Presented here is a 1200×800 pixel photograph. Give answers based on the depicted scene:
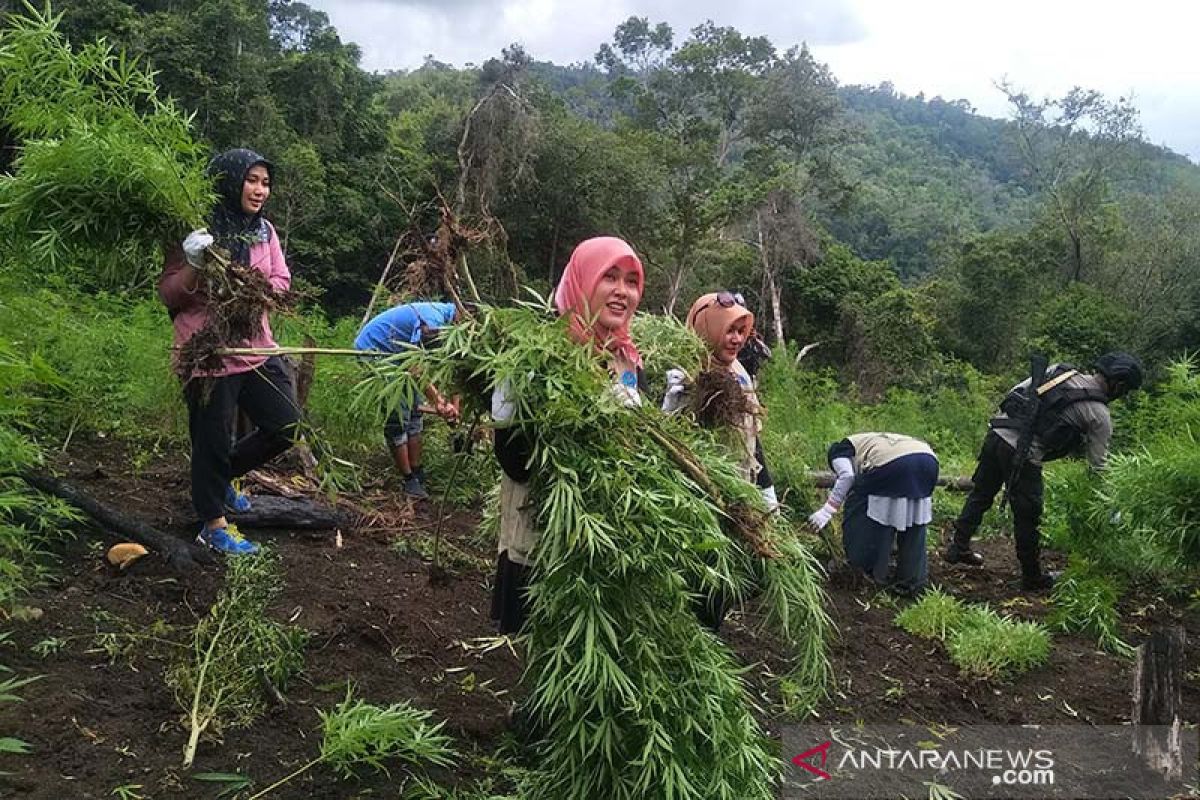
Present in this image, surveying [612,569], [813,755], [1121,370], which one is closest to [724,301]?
[612,569]

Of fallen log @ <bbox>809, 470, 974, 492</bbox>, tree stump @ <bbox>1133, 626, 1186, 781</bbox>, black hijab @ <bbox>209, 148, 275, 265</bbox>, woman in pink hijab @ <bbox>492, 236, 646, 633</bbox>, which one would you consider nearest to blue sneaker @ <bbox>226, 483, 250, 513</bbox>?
black hijab @ <bbox>209, 148, 275, 265</bbox>

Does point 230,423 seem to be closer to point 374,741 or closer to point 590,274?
point 374,741

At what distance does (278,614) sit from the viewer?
139 inches

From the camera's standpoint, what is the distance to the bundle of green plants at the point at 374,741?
263 cm

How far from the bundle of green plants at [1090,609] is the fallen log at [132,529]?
4772 mm

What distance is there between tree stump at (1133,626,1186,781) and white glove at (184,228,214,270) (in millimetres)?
3985

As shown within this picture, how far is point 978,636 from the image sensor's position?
181 inches

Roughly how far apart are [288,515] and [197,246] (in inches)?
72.9

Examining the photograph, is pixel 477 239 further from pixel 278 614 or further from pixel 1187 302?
pixel 1187 302

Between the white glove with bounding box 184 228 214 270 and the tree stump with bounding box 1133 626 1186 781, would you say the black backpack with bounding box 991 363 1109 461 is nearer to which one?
the tree stump with bounding box 1133 626 1186 781

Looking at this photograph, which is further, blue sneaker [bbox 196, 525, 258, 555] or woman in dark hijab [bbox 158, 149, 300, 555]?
blue sneaker [bbox 196, 525, 258, 555]

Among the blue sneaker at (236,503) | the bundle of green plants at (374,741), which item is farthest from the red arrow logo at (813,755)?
the blue sneaker at (236,503)

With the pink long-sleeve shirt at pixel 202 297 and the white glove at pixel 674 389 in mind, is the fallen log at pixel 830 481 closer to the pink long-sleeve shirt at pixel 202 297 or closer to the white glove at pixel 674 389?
the white glove at pixel 674 389

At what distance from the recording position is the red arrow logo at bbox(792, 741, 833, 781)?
3.43 meters
